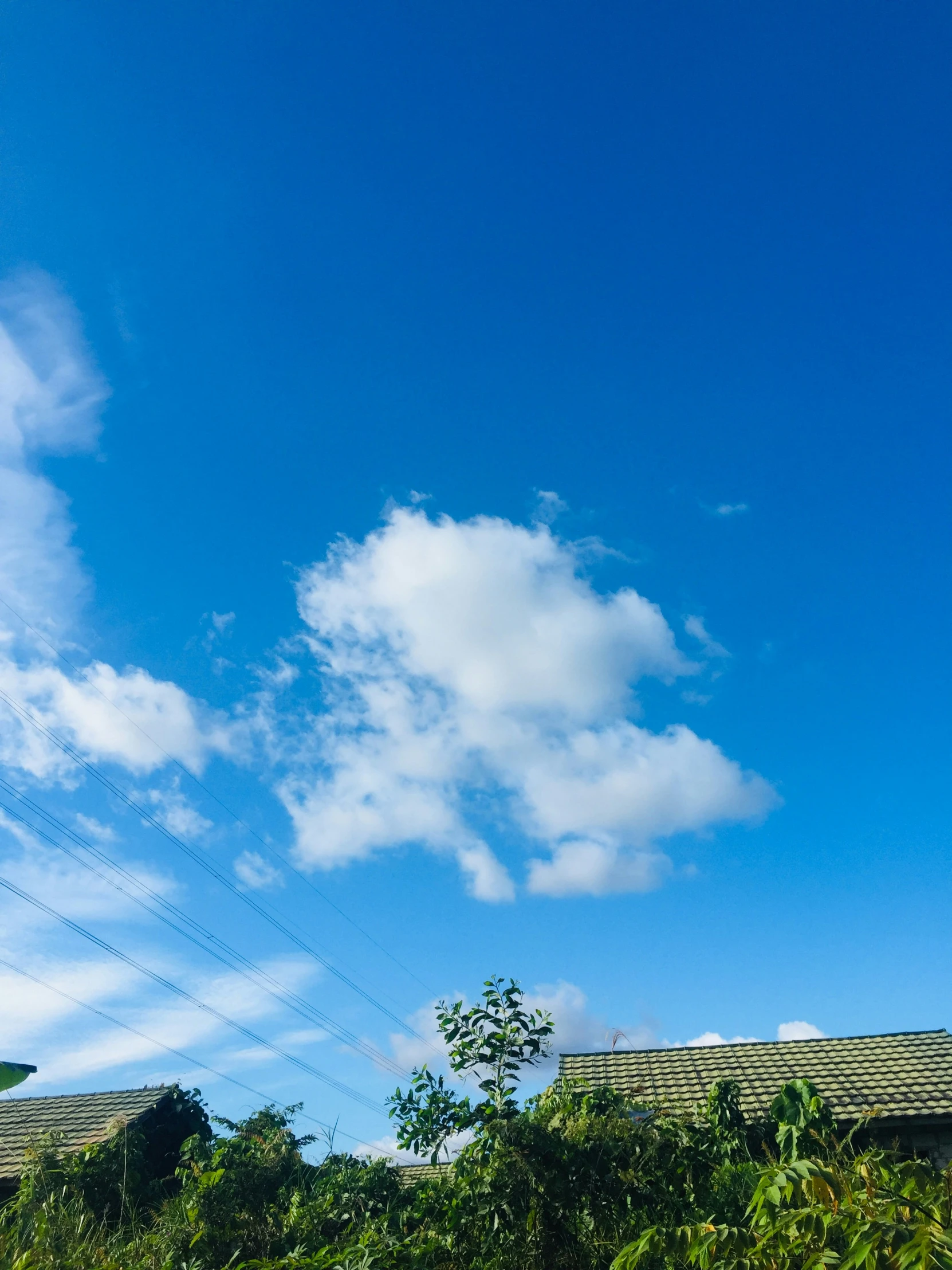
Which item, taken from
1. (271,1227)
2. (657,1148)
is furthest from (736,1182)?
(271,1227)

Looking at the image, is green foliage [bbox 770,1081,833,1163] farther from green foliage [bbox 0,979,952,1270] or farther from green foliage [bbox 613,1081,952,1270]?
green foliage [bbox 613,1081,952,1270]

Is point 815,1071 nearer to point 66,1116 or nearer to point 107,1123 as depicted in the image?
point 107,1123

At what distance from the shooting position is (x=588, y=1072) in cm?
2139

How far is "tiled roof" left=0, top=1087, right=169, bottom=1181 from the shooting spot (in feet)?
67.8

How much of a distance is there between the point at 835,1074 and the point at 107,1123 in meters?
Result: 18.1

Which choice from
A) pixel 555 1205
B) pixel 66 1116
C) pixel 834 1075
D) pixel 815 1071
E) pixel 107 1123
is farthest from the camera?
pixel 66 1116

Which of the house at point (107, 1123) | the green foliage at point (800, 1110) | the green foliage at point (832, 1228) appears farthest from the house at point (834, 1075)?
the green foliage at point (832, 1228)

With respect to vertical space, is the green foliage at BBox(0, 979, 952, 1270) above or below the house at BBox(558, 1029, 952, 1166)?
below

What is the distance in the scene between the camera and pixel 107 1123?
69.6 ft

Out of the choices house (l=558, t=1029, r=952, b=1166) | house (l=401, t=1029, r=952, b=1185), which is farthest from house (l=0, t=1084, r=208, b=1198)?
house (l=558, t=1029, r=952, b=1166)

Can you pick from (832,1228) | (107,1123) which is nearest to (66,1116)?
(107,1123)

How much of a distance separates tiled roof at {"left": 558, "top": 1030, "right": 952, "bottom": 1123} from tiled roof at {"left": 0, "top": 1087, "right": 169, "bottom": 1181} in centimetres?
1145

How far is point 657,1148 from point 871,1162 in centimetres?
270

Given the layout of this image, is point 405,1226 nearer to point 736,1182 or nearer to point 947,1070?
point 736,1182
